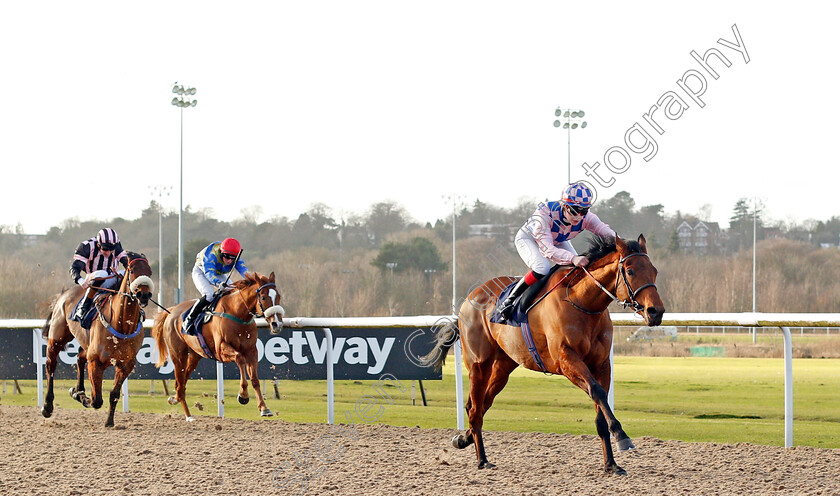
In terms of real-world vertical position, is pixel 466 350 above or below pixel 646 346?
above

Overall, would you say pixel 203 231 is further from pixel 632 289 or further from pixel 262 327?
pixel 632 289

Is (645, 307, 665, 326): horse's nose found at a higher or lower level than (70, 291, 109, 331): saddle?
higher

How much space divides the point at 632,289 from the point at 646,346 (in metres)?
17.3

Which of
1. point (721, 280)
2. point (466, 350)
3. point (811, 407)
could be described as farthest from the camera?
point (721, 280)

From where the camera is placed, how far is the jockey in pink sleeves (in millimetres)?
5016

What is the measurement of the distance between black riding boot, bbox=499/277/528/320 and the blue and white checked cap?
583 mm

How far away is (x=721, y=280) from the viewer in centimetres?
3597

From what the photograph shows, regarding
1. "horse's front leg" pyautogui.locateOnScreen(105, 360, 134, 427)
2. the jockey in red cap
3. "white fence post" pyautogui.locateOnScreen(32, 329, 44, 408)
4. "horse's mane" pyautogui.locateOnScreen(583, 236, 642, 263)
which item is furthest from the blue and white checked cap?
"white fence post" pyautogui.locateOnScreen(32, 329, 44, 408)

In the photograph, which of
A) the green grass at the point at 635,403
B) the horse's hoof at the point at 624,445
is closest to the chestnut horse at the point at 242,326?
the green grass at the point at 635,403

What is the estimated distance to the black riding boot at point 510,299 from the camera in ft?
17.1

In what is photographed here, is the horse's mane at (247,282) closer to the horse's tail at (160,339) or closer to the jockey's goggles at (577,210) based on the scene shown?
the horse's tail at (160,339)

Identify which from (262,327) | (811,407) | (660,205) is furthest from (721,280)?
(262,327)

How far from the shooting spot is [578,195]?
5000 mm

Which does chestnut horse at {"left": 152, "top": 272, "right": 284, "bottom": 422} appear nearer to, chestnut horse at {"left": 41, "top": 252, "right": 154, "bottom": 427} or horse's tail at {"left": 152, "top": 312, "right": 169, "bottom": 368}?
horse's tail at {"left": 152, "top": 312, "right": 169, "bottom": 368}
